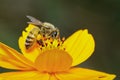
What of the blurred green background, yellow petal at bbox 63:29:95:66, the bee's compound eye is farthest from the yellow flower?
the blurred green background

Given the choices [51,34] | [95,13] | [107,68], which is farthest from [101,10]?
[51,34]

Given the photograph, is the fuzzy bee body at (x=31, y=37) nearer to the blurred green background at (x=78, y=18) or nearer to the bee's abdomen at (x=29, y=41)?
the bee's abdomen at (x=29, y=41)

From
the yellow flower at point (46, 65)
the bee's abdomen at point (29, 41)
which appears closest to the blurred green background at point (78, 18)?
the bee's abdomen at point (29, 41)

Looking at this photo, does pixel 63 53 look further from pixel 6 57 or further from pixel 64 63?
pixel 6 57

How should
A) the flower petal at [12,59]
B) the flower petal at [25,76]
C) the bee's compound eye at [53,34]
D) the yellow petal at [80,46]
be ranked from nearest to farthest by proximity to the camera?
1. the flower petal at [25,76]
2. the flower petal at [12,59]
3. the yellow petal at [80,46]
4. the bee's compound eye at [53,34]

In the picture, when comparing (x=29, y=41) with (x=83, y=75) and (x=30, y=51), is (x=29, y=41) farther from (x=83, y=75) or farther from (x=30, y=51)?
(x=83, y=75)

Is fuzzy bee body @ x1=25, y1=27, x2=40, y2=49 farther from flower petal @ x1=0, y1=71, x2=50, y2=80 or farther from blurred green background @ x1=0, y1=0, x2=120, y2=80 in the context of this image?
blurred green background @ x1=0, y1=0, x2=120, y2=80
